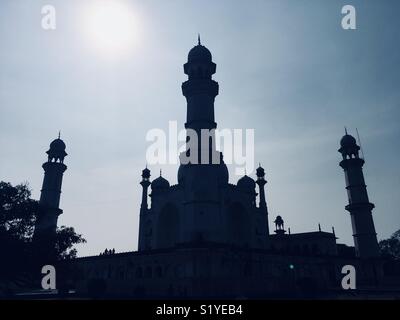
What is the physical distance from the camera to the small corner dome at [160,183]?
49312 millimetres

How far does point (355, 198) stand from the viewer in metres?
47.9

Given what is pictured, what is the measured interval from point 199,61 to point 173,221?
2135 centimetres

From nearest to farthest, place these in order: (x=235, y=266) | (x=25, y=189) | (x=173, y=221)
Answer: (x=25, y=189) < (x=235, y=266) < (x=173, y=221)

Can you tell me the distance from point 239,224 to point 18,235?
27.5 metres

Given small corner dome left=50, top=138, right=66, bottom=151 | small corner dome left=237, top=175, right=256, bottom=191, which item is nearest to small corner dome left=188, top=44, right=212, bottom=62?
small corner dome left=237, top=175, right=256, bottom=191

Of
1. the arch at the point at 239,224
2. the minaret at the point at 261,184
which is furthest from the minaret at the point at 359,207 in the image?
the arch at the point at 239,224

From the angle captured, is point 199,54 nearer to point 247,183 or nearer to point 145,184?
point 247,183

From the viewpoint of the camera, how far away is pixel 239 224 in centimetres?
4675

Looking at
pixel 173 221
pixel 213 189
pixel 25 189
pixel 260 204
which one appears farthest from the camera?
pixel 260 204

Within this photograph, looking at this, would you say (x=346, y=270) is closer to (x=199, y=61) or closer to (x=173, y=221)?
(x=173, y=221)

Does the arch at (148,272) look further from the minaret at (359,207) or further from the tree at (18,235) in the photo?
the minaret at (359,207)

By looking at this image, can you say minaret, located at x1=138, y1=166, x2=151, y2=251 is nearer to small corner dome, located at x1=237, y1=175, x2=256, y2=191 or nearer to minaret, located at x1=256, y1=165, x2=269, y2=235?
small corner dome, located at x1=237, y1=175, x2=256, y2=191

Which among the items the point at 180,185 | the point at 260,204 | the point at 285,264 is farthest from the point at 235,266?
the point at 260,204
